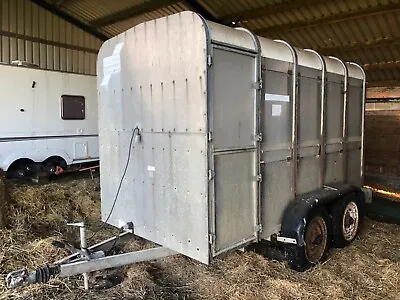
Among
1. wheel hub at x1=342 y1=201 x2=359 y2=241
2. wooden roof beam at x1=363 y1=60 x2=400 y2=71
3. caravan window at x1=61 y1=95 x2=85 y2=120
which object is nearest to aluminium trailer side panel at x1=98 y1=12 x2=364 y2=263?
wheel hub at x1=342 y1=201 x2=359 y2=241

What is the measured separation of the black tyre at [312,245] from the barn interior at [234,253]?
133mm

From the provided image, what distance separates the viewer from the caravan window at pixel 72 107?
892cm

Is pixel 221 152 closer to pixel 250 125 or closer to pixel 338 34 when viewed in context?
pixel 250 125

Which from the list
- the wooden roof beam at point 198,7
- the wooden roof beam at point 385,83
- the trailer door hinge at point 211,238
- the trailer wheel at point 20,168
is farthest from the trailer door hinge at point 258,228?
the wooden roof beam at point 198,7

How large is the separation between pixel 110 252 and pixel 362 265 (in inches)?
→ 118

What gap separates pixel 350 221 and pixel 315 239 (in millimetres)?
1061

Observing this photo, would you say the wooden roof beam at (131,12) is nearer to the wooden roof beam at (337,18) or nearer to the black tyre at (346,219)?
the wooden roof beam at (337,18)

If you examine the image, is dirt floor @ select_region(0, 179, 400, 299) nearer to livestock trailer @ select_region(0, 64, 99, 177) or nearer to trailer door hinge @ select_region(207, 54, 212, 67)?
trailer door hinge @ select_region(207, 54, 212, 67)

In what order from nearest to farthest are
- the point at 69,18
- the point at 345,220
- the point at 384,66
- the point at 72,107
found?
the point at 345,220, the point at 384,66, the point at 72,107, the point at 69,18

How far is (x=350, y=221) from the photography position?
495 centimetres

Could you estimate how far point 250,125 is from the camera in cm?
348

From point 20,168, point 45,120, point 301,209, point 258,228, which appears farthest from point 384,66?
point 20,168

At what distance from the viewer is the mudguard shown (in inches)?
150

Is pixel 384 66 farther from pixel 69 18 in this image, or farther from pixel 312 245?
pixel 69 18
